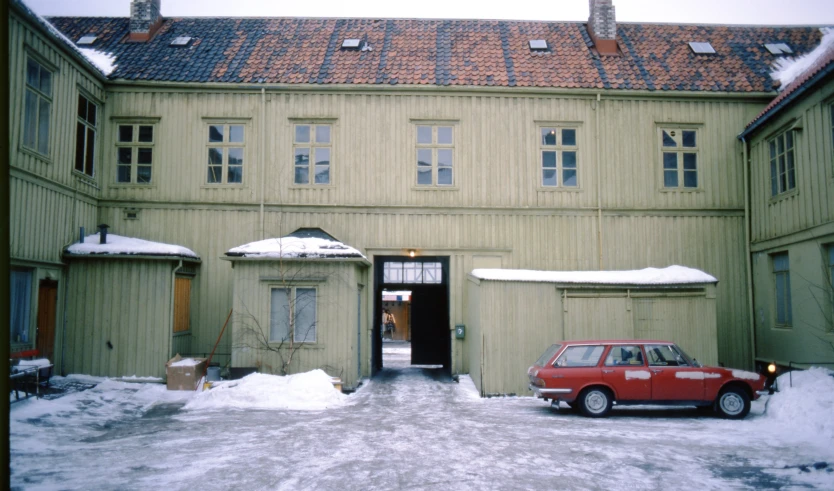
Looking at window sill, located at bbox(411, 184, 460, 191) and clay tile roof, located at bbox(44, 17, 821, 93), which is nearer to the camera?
window sill, located at bbox(411, 184, 460, 191)

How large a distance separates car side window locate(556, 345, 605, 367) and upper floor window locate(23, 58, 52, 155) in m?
12.6

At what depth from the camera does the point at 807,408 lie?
35.3 feet

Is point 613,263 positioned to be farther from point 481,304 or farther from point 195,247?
point 195,247

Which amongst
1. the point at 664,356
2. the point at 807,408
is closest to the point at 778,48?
the point at 664,356

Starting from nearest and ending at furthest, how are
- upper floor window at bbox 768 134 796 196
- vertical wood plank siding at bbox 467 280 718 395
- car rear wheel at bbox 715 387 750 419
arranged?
car rear wheel at bbox 715 387 750 419 → vertical wood plank siding at bbox 467 280 718 395 → upper floor window at bbox 768 134 796 196

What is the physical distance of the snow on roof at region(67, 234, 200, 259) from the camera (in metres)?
15.4

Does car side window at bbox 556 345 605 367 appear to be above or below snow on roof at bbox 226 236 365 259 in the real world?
below

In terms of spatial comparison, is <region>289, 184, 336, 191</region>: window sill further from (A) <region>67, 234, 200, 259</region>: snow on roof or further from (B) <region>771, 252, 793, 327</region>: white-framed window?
(B) <region>771, 252, 793, 327</region>: white-framed window

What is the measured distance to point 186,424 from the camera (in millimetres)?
11188

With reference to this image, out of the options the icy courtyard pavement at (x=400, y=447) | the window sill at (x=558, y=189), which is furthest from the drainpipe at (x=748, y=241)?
the icy courtyard pavement at (x=400, y=447)

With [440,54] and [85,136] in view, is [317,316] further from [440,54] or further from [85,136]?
[440,54]

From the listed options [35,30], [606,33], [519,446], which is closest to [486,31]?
[606,33]

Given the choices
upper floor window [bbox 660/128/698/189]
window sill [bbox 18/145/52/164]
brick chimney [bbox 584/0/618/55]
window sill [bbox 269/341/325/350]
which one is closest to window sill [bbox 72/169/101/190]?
window sill [bbox 18/145/52/164]

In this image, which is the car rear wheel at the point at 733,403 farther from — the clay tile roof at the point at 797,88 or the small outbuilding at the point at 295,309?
the small outbuilding at the point at 295,309
